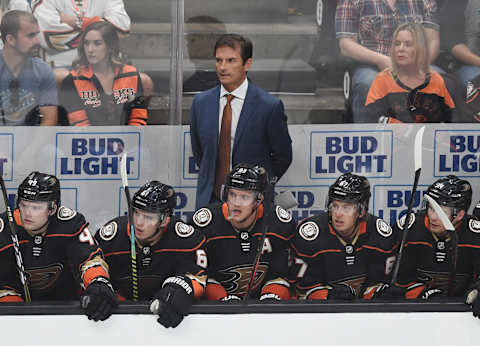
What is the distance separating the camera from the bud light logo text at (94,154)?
4.36 m

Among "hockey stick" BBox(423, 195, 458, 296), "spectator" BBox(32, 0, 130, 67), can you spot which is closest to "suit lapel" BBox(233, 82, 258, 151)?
"spectator" BBox(32, 0, 130, 67)

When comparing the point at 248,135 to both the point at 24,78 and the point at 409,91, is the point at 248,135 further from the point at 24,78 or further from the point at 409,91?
the point at 24,78

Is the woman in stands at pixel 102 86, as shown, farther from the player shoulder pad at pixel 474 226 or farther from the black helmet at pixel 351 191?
the player shoulder pad at pixel 474 226

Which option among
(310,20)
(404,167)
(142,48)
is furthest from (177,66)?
(404,167)

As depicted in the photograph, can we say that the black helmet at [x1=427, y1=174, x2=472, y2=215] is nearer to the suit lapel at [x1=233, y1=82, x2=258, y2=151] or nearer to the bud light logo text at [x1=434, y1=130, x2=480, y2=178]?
the bud light logo text at [x1=434, y1=130, x2=480, y2=178]

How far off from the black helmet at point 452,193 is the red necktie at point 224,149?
1.16m

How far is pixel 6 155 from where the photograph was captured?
4340 mm

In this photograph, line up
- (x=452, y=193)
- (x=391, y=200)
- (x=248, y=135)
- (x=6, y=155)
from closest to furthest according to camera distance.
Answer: (x=452, y=193) → (x=248, y=135) → (x=6, y=155) → (x=391, y=200)

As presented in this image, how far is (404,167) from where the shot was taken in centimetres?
442

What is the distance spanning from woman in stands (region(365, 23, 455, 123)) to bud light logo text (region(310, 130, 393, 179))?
0.40 ft

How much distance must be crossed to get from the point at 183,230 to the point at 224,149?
88cm

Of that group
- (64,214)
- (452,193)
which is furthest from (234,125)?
(452,193)

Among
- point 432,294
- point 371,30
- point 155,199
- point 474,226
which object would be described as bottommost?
point 432,294

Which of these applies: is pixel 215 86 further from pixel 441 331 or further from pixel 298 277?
pixel 441 331
